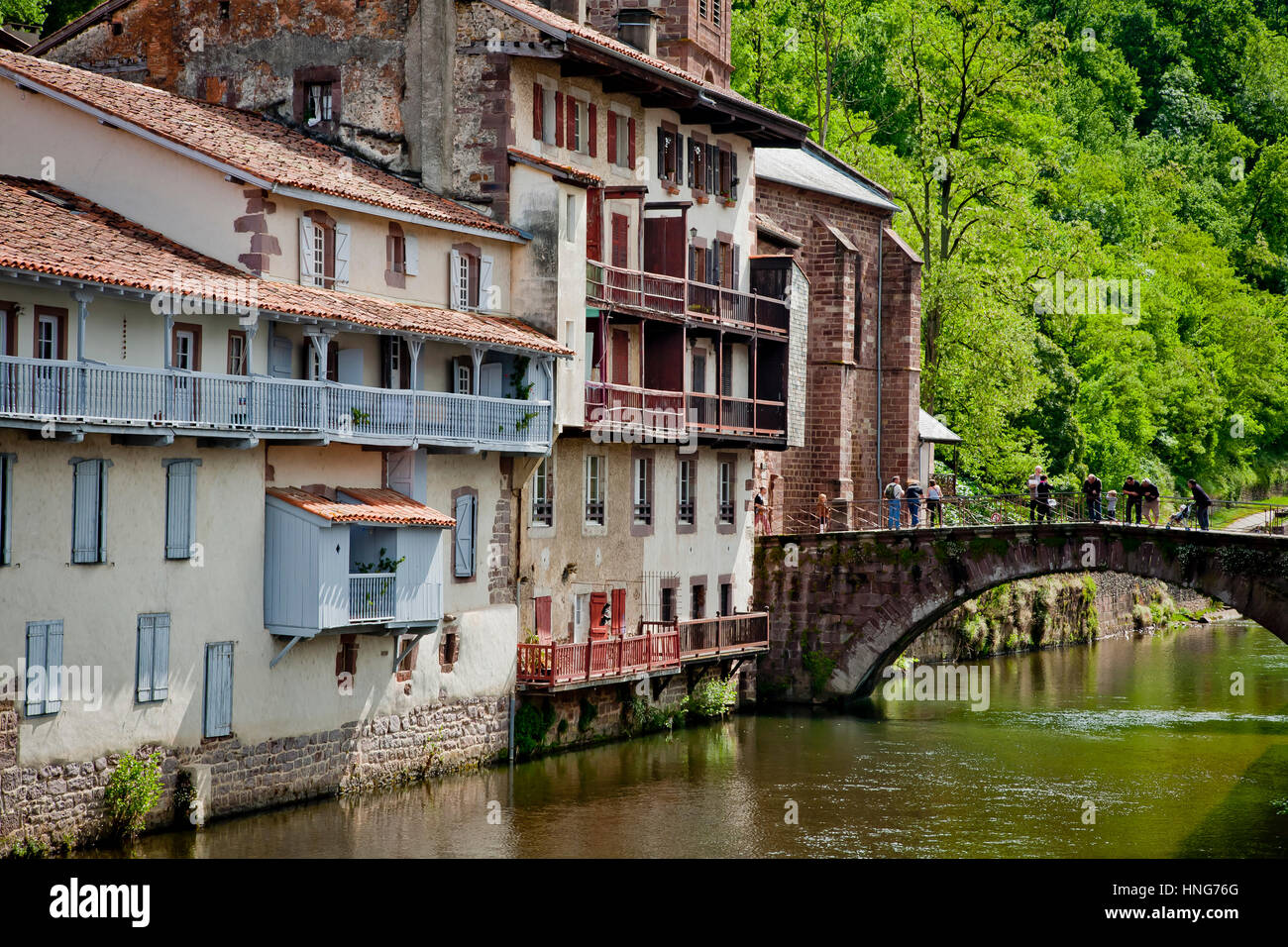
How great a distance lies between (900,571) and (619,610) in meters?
9.81

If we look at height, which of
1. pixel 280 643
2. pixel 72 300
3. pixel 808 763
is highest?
pixel 72 300

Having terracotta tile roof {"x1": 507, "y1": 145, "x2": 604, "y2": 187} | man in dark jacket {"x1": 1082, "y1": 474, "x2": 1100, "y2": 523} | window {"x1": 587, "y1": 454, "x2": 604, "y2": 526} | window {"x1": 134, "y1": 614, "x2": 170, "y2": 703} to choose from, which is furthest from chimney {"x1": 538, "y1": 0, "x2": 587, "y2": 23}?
window {"x1": 134, "y1": 614, "x2": 170, "y2": 703}

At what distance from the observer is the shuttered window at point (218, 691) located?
34594mm

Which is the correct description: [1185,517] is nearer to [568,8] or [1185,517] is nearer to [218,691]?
[568,8]

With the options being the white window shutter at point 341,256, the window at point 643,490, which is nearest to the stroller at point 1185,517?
the window at point 643,490

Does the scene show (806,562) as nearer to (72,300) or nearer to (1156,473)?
(72,300)

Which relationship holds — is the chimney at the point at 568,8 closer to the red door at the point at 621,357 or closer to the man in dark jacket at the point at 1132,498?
the red door at the point at 621,357

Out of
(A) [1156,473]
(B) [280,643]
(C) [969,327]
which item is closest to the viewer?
(B) [280,643]

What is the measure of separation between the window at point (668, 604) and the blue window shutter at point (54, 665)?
2113cm

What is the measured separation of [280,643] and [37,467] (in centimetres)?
675

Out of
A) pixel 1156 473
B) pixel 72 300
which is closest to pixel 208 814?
pixel 72 300

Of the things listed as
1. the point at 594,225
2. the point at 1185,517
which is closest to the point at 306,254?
the point at 594,225
